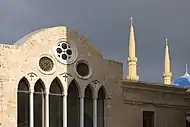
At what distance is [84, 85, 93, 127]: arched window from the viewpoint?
22.6m

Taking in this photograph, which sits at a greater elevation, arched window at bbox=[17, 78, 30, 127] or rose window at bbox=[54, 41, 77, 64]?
rose window at bbox=[54, 41, 77, 64]

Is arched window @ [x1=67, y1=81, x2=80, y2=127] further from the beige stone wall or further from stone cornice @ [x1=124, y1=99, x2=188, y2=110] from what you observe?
stone cornice @ [x1=124, y1=99, x2=188, y2=110]

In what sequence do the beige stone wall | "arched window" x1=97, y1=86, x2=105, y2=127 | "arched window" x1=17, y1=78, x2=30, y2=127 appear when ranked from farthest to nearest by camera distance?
"arched window" x1=97, y1=86, x2=105, y2=127 < "arched window" x1=17, y1=78, x2=30, y2=127 < the beige stone wall

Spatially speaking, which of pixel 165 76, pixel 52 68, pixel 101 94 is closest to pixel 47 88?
pixel 52 68

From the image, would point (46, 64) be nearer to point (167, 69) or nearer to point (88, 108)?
point (88, 108)

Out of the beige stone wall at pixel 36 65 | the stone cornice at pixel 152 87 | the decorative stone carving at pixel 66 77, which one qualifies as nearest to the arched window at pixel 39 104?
the beige stone wall at pixel 36 65

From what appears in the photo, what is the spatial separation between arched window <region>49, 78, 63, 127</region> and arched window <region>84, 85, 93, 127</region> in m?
1.17

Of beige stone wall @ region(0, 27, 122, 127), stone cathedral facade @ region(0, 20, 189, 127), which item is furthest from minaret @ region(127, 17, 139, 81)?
beige stone wall @ region(0, 27, 122, 127)

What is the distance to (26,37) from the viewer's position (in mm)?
21438

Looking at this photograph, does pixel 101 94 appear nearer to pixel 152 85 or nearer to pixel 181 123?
pixel 152 85

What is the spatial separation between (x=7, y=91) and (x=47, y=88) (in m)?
1.68

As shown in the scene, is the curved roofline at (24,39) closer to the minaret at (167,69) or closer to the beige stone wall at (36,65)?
the beige stone wall at (36,65)

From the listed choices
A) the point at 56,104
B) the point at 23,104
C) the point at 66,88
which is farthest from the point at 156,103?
the point at 23,104

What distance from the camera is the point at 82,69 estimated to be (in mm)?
22516
